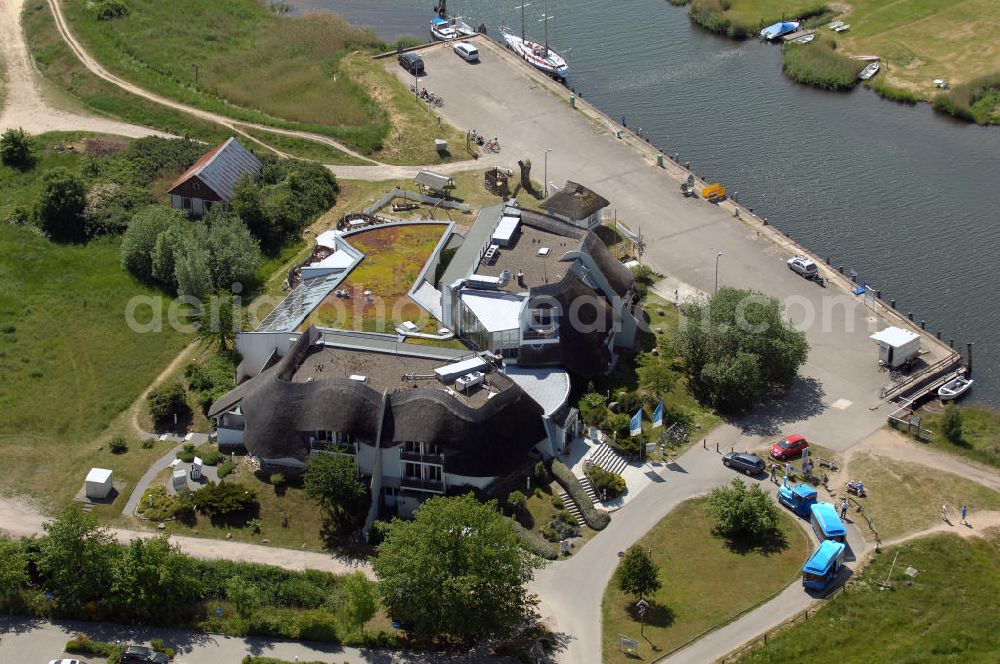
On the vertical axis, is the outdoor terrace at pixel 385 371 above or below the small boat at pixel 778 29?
above

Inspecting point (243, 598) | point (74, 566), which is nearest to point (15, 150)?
point (74, 566)

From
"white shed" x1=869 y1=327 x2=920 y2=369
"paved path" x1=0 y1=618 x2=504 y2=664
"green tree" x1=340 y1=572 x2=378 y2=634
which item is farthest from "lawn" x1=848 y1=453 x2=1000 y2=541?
"green tree" x1=340 y1=572 x2=378 y2=634

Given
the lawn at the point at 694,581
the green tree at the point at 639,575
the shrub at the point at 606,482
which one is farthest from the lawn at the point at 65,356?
the lawn at the point at 694,581

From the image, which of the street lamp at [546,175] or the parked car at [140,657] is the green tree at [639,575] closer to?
the parked car at [140,657]

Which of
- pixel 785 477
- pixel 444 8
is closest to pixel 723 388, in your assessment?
pixel 785 477

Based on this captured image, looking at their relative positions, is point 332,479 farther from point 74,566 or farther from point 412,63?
point 412,63

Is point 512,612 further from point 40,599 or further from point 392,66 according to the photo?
point 392,66

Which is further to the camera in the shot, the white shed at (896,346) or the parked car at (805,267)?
the parked car at (805,267)

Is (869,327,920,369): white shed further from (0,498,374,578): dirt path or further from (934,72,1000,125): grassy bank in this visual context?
(934,72,1000,125): grassy bank
